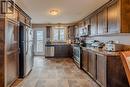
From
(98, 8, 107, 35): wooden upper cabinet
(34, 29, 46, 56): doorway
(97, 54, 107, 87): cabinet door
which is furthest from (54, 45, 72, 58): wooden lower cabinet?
(97, 54, 107, 87): cabinet door

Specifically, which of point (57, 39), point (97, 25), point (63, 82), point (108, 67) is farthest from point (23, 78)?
point (57, 39)

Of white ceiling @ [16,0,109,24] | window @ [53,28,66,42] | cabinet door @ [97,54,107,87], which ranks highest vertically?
white ceiling @ [16,0,109,24]

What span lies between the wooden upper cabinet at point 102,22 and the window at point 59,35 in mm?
5407

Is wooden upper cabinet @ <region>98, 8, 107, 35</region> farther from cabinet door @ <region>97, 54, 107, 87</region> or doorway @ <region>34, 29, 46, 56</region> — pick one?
doorway @ <region>34, 29, 46, 56</region>

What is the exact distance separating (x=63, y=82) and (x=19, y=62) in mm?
1516

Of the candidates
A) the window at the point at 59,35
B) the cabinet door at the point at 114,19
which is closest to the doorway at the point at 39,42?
the window at the point at 59,35

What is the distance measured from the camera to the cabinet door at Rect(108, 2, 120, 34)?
376 centimetres

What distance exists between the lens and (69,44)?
31.9 ft

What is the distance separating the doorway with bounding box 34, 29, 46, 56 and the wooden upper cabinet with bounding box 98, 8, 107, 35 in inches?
239

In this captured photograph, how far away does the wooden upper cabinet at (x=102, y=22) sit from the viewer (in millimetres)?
4555

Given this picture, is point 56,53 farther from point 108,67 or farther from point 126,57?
point 126,57

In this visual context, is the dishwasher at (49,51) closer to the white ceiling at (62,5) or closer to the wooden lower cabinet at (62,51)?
the wooden lower cabinet at (62,51)

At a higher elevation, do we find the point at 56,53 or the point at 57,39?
the point at 57,39

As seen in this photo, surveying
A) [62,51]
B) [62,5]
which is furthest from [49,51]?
[62,5]
